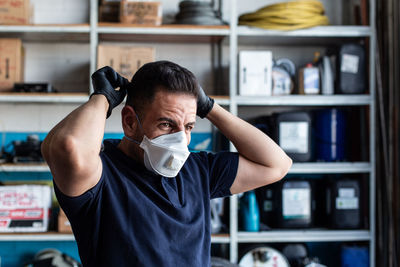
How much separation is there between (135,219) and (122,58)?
2177 millimetres

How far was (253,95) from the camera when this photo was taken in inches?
129

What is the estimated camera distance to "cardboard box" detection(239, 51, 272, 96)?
3273 mm

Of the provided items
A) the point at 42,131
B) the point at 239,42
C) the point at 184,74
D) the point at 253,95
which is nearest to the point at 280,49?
the point at 239,42

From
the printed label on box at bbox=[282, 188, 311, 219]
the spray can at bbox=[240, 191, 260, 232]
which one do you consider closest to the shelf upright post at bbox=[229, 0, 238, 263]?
the spray can at bbox=[240, 191, 260, 232]

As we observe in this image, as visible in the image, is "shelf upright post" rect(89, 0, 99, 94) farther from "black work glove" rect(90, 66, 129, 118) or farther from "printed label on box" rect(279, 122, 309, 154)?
"black work glove" rect(90, 66, 129, 118)

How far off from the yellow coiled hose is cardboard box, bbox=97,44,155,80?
0.93m

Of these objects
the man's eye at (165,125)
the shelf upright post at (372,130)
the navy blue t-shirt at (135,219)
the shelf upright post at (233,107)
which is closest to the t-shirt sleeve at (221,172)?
the navy blue t-shirt at (135,219)

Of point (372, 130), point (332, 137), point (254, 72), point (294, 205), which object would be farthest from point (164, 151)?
point (372, 130)

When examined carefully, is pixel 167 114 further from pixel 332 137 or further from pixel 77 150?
pixel 332 137

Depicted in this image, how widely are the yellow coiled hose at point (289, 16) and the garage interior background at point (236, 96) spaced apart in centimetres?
6

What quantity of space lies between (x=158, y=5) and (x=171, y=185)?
2.19 metres

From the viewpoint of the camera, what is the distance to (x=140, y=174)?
4.33 ft

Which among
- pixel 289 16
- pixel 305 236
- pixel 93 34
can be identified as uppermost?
pixel 289 16

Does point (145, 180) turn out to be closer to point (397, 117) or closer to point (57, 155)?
point (57, 155)
